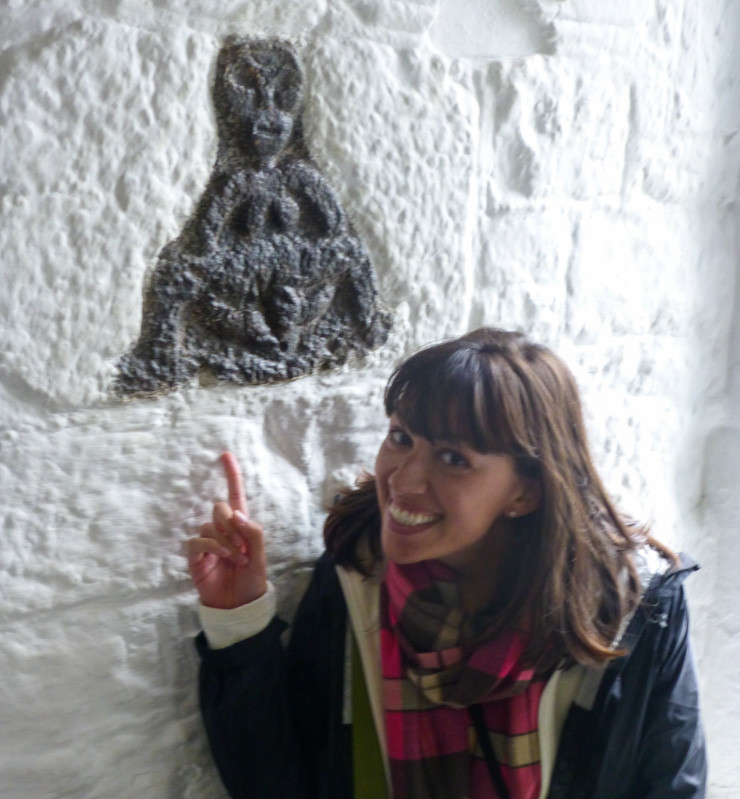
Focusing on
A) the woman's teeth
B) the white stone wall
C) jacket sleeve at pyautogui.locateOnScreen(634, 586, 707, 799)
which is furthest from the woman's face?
jacket sleeve at pyautogui.locateOnScreen(634, 586, 707, 799)

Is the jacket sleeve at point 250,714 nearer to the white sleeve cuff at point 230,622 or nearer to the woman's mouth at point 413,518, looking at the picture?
the white sleeve cuff at point 230,622

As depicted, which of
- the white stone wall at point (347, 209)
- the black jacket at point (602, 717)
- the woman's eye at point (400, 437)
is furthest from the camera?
the black jacket at point (602, 717)

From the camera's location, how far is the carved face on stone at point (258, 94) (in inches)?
30.0

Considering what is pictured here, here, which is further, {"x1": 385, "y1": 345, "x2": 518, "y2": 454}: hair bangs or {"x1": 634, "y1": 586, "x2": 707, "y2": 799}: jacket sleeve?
{"x1": 634, "y1": 586, "x2": 707, "y2": 799}: jacket sleeve

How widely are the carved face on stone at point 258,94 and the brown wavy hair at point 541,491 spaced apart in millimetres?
249

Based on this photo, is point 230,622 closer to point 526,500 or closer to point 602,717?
point 526,500

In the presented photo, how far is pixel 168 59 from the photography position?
728mm

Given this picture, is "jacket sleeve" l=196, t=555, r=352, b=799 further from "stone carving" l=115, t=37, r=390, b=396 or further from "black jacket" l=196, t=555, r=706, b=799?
"stone carving" l=115, t=37, r=390, b=396

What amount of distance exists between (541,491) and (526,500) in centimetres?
2

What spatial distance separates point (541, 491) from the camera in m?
0.82

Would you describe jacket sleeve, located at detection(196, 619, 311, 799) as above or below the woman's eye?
below

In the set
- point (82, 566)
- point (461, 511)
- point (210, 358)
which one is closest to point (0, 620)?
point (82, 566)

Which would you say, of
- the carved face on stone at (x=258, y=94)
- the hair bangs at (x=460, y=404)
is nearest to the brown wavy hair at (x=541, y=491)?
the hair bangs at (x=460, y=404)

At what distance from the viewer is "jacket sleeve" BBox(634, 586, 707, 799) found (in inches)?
36.3
